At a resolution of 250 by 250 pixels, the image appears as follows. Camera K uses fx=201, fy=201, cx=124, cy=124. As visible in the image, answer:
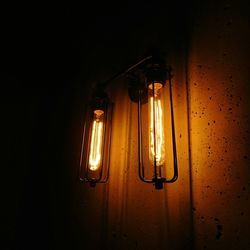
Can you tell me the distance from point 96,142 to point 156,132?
398 mm

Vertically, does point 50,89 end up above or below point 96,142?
above

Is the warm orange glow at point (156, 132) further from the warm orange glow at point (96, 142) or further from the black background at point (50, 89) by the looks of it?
the black background at point (50, 89)

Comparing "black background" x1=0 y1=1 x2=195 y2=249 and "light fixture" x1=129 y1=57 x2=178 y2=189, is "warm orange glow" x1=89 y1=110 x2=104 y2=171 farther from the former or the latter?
"black background" x1=0 y1=1 x2=195 y2=249

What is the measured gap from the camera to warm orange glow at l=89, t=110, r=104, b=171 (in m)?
1.00

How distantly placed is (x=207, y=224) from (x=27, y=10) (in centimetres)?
194

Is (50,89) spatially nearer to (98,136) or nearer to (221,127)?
(98,136)

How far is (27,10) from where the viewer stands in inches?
65.1

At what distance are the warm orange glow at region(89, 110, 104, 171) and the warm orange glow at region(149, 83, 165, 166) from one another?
35 centimetres

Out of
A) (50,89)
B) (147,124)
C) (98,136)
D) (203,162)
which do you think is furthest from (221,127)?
(50,89)

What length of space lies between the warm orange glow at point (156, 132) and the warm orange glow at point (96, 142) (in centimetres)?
35

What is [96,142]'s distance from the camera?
104cm

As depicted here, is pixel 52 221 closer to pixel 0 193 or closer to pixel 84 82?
pixel 0 193

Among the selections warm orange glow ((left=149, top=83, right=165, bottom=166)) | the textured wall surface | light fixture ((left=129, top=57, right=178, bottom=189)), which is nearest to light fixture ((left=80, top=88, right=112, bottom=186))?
light fixture ((left=129, top=57, right=178, bottom=189))

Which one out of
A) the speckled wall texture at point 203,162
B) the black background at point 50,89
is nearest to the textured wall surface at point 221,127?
the speckled wall texture at point 203,162
